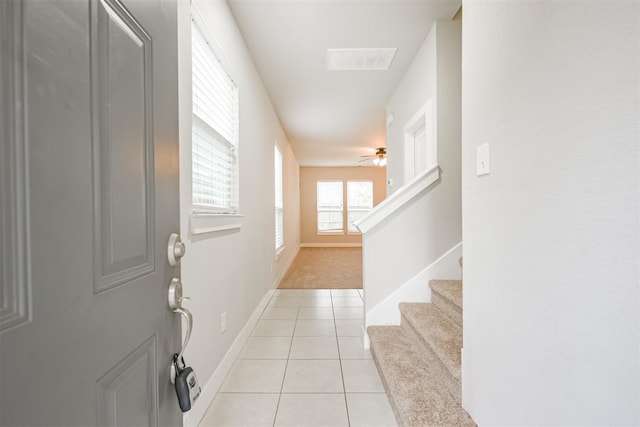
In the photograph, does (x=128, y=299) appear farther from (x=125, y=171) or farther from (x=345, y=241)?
(x=345, y=241)

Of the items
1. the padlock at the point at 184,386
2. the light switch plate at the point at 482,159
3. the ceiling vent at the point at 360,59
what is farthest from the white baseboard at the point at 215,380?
the ceiling vent at the point at 360,59

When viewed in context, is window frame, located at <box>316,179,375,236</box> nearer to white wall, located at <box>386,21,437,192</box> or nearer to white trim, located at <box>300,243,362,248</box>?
white trim, located at <box>300,243,362,248</box>

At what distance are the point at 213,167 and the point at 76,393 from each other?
1.65m

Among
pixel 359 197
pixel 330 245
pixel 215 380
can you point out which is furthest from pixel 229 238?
pixel 359 197

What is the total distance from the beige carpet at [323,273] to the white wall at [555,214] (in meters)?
3.31

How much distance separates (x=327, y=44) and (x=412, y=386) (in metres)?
2.77

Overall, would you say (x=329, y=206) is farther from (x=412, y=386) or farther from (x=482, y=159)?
(x=482, y=159)

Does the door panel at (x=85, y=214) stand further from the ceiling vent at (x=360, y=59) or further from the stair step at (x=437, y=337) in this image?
the ceiling vent at (x=360, y=59)

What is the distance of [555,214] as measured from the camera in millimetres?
816

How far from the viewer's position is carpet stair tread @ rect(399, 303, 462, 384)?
1554 mm

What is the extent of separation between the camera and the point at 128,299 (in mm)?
599

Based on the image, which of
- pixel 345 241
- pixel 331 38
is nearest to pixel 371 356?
pixel 331 38

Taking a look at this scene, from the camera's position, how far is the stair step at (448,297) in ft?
6.20

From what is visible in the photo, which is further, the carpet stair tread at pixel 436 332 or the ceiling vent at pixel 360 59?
the ceiling vent at pixel 360 59
